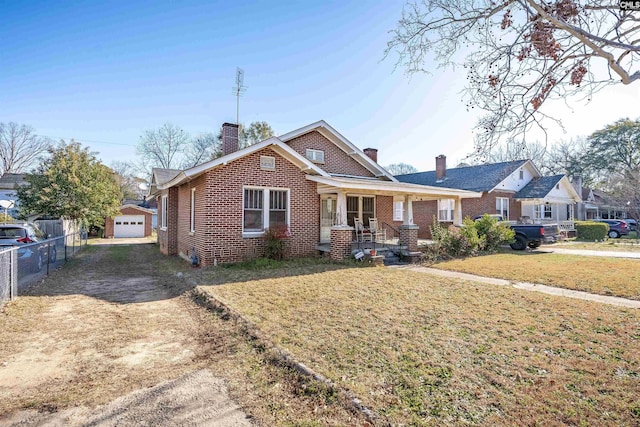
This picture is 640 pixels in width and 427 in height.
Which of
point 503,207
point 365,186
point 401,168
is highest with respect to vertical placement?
point 401,168

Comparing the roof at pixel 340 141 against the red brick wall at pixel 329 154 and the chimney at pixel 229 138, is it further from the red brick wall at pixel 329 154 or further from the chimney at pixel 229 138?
the chimney at pixel 229 138

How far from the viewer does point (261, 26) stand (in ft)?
33.3

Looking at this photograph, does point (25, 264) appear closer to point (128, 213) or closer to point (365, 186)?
point (365, 186)

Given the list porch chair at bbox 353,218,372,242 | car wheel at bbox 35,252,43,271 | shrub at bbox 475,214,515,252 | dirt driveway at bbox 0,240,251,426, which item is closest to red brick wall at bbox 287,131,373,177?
porch chair at bbox 353,218,372,242

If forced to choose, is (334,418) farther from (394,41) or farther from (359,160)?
(359,160)

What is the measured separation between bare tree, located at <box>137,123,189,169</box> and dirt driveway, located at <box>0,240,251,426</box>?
38828 mm

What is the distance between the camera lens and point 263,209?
37.0ft

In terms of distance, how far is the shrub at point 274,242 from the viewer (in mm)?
10906

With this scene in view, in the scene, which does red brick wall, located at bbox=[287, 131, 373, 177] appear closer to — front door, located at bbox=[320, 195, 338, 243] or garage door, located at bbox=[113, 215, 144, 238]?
front door, located at bbox=[320, 195, 338, 243]

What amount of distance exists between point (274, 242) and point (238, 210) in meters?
1.58

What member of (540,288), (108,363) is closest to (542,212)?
(540,288)

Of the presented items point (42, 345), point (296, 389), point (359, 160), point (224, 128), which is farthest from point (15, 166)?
point (296, 389)

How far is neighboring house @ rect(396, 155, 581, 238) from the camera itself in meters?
22.1

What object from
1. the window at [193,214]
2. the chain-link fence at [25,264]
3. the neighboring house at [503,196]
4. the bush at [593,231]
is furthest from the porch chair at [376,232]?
the bush at [593,231]
